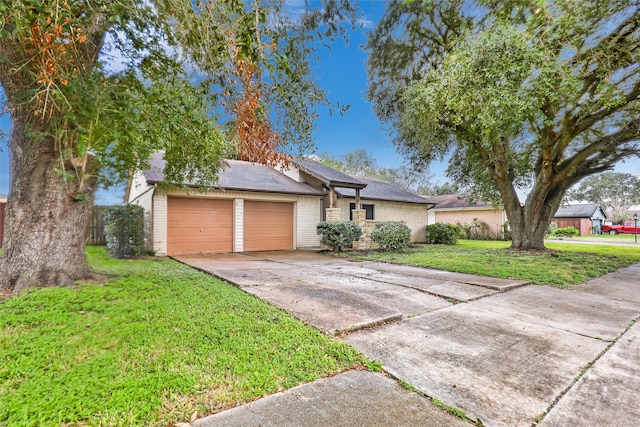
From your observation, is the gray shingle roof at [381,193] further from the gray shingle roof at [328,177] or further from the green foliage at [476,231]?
the green foliage at [476,231]

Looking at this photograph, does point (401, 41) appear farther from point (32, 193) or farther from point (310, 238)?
point (32, 193)

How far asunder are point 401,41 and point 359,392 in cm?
1191

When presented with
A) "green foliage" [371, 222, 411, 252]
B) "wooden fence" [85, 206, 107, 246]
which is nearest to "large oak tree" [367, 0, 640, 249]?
"green foliage" [371, 222, 411, 252]

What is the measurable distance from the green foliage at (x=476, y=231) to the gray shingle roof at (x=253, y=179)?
13561 millimetres

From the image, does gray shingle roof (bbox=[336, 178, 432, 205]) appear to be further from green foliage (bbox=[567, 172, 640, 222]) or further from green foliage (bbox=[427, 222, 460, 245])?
green foliage (bbox=[567, 172, 640, 222])

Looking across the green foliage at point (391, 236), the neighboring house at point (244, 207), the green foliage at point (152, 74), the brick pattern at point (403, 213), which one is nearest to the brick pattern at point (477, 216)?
the brick pattern at point (403, 213)

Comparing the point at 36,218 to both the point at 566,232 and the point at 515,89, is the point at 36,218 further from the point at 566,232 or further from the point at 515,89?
the point at 566,232

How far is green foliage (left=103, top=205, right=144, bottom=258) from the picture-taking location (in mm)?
9560

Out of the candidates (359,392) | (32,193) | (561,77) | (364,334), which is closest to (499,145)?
(561,77)

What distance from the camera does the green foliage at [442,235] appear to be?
17.3 m

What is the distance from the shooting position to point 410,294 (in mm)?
5375

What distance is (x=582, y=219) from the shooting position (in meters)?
34.7

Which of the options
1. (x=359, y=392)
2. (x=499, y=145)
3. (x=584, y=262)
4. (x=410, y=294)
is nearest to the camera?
(x=359, y=392)

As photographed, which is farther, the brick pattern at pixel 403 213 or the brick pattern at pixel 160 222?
the brick pattern at pixel 403 213
